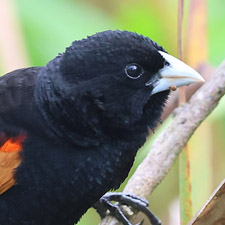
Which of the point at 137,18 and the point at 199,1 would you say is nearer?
the point at 199,1

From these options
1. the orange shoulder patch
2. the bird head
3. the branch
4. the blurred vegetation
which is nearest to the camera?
the bird head

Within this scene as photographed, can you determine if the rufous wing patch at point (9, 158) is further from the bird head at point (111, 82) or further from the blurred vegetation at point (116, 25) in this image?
the blurred vegetation at point (116, 25)

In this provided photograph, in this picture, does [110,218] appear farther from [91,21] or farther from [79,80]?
[91,21]

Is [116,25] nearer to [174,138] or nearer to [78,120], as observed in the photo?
[174,138]

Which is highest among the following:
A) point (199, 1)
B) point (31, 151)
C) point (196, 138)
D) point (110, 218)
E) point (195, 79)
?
point (199, 1)

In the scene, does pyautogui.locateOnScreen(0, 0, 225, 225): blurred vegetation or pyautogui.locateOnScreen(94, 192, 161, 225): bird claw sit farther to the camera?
pyautogui.locateOnScreen(0, 0, 225, 225): blurred vegetation

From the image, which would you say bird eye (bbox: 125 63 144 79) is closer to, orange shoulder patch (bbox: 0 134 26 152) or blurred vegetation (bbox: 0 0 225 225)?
orange shoulder patch (bbox: 0 134 26 152)

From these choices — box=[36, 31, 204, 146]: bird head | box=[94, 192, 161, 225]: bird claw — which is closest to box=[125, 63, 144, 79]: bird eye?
box=[36, 31, 204, 146]: bird head

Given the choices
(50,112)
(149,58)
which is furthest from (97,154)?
(149,58)
